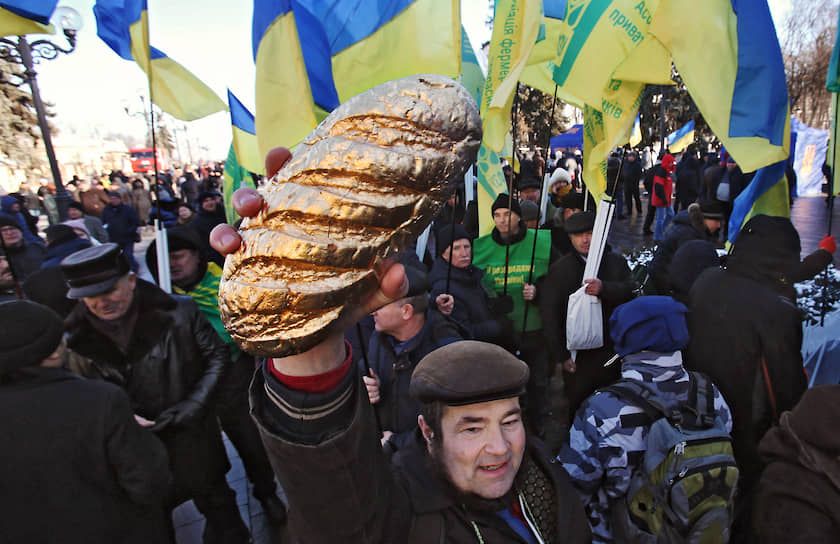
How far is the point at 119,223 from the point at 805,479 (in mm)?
8927

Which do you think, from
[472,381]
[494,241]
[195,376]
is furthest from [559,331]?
[195,376]

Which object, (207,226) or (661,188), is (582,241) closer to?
(207,226)

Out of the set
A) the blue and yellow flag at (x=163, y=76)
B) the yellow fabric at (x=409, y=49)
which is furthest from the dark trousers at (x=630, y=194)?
the blue and yellow flag at (x=163, y=76)

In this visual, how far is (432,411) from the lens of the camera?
1.42 meters

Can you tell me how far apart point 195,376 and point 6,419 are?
101 cm

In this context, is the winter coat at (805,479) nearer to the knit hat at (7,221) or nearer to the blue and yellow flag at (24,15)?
the blue and yellow flag at (24,15)

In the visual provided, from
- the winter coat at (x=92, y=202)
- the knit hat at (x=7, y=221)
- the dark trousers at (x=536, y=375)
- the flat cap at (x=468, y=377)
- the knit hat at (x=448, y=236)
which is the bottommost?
the dark trousers at (x=536, y=375)

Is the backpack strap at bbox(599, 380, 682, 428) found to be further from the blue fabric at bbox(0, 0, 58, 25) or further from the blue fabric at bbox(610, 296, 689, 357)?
the blue fabric at bbox(0, 0, 58, 25)

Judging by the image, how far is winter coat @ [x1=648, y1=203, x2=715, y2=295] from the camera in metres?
4.09

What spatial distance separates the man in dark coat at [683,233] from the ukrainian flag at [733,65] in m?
1.70

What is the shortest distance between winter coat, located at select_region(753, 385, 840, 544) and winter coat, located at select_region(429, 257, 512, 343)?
5.72 ft

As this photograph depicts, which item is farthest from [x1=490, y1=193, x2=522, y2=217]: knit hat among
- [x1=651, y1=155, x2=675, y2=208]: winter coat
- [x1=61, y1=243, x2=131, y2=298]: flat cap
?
[x1=651, y1=155, x2=675, y2=208]: winter coat

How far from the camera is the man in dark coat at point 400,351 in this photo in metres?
2.14

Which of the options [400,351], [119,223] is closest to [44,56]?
[119,223]
